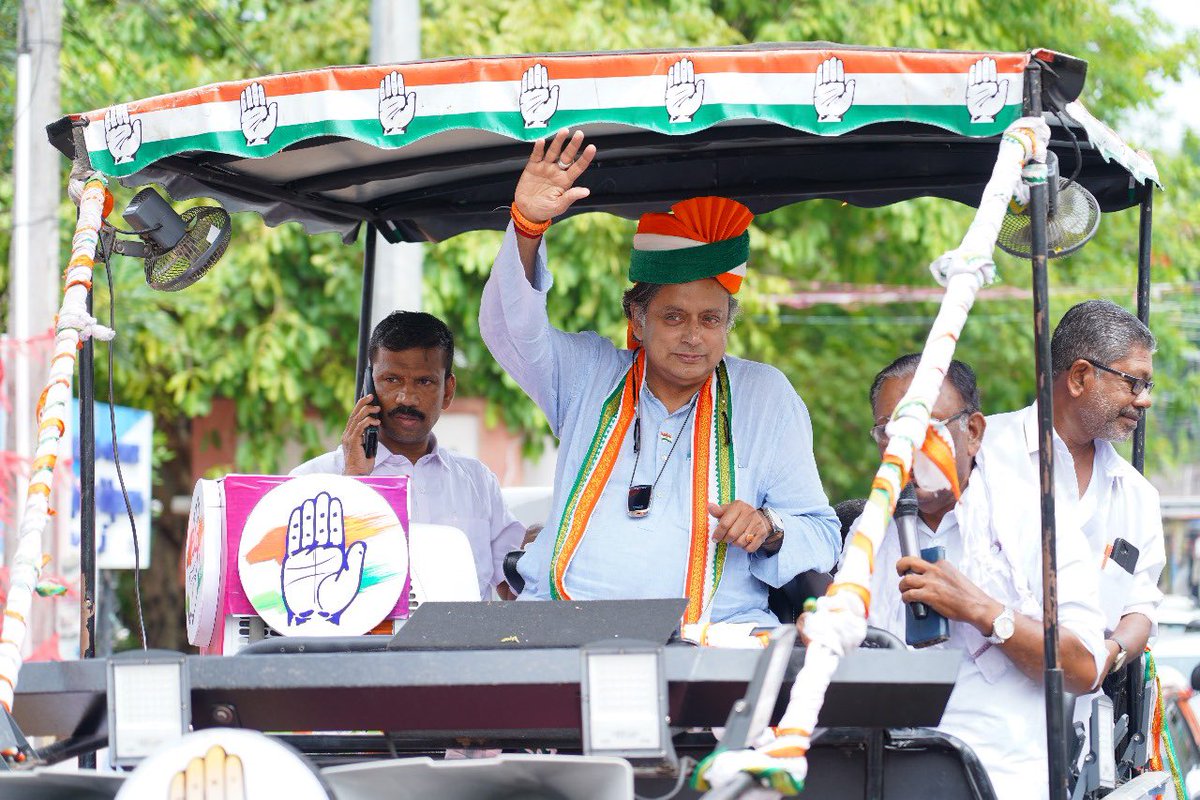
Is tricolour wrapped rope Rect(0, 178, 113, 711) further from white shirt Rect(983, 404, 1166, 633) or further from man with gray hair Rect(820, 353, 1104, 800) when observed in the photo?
white shirt Rect(983, 404, 1166, 633)

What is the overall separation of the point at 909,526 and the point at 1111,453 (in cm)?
113

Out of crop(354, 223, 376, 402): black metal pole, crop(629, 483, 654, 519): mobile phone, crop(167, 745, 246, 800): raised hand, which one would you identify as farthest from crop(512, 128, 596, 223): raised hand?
crop(354, 223, 376, 402): black metal pole

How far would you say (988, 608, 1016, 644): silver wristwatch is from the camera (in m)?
3.26

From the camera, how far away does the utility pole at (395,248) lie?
25.7 ft

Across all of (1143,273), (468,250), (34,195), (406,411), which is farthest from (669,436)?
(468,250)

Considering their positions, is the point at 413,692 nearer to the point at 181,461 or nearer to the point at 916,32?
the point at 916,32

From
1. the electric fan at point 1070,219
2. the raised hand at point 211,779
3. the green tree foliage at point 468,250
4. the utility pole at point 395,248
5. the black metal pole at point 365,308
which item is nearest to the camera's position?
the raised hand at point 211,779

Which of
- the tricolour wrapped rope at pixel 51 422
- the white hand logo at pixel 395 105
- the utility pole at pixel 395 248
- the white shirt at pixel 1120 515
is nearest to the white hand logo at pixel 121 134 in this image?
the tricolour wrapped rope at pixel 51 422

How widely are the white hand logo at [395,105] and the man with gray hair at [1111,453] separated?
5.60ft

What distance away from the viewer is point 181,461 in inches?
514

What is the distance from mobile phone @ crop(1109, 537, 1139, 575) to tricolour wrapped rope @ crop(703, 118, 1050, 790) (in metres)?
1.37

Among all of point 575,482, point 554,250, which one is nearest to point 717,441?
point 575,482

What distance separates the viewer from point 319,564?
3625 millimetres

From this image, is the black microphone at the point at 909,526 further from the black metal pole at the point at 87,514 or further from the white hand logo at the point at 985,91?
the black metal pole at the point at 87,514
